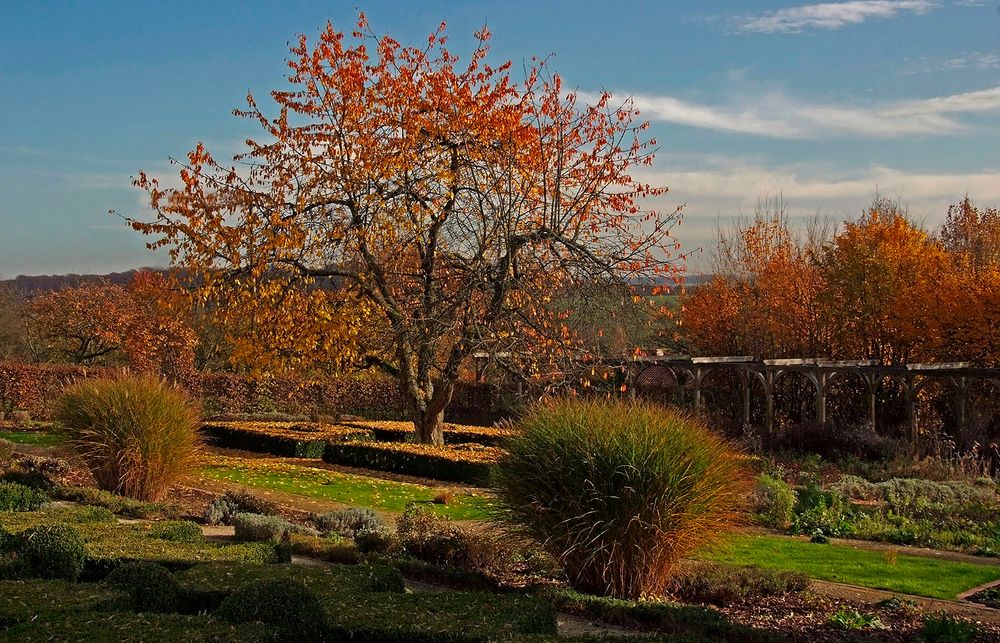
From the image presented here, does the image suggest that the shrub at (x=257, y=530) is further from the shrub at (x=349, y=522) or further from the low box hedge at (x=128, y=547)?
the low box hedge at (x=128, y=547)

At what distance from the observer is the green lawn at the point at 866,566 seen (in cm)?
748

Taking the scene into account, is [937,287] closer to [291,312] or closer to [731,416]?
[731,416]

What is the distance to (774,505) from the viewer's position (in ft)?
34.7

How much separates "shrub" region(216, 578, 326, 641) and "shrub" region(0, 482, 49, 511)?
5.23m

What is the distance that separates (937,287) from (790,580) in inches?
649

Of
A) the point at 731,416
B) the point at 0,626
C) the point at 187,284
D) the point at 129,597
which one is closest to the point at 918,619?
the point at 129,597

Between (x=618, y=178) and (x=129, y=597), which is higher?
(x=618, y=178)

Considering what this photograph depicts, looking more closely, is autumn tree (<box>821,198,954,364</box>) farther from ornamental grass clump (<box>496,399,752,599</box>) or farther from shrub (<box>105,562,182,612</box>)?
shrub (<box>105,562,182,612</box>)

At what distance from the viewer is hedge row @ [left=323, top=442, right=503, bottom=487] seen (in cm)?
1418

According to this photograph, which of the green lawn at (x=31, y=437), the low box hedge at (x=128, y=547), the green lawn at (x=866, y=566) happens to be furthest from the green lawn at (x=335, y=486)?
the green lawn at (x=31, y=437)

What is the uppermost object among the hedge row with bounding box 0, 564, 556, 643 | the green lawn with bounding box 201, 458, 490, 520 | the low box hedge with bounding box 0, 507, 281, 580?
the hedge row with bounding box 0, 564, 556, 643

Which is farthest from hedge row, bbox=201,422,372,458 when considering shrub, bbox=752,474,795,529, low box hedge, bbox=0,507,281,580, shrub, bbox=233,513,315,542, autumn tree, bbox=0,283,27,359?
autumn tree, bbox=0,283,27,359

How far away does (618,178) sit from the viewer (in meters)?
14.9

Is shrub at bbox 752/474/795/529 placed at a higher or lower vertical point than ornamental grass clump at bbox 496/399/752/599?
lower
